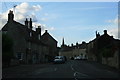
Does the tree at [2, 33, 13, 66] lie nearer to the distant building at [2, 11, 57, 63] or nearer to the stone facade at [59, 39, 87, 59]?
the distant building at [2, 11, 57, 63]

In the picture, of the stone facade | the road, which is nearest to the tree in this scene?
the road

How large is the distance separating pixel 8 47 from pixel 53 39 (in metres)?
60.8

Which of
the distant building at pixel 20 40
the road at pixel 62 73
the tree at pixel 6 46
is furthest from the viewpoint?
the distant building at pixel 20 40

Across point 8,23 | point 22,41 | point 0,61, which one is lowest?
point 0,61

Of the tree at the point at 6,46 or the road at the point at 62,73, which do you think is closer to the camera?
the road at the point at 62,73

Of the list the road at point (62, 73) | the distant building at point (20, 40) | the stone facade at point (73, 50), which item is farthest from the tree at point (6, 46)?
the stone facade at point (73, 50)

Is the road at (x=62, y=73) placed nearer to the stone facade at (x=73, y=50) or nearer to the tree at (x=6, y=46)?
the tree at (x=6, y=46)

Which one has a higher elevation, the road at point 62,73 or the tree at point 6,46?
the tree at point 6,46

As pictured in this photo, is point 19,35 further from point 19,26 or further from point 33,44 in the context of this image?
point 33,44

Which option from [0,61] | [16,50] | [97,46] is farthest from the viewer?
[97,46]

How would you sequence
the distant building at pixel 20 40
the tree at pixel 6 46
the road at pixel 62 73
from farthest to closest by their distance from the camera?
the distant building at pixel 20 40, the tree at pixel 6 46, the road at pixel 62 73

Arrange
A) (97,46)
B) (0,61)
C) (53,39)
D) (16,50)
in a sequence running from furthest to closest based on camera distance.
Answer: (53,39) → (97,46) → (16,50) → (0,61)

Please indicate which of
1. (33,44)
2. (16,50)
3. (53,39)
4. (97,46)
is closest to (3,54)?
(16,50)

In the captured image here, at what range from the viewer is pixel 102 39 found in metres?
85.8
